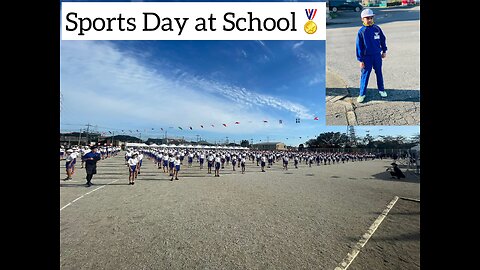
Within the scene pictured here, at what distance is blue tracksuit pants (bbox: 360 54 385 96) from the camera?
8040 millimetres

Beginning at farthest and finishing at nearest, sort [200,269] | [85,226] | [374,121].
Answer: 1. [374,121]
2. [85,226]
3. [200,269]

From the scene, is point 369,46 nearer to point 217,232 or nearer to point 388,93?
point 388,93

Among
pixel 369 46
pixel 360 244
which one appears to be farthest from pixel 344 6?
pixel 360 244

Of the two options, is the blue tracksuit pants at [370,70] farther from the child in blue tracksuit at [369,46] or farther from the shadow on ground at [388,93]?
the shadow on ground at [388,93]

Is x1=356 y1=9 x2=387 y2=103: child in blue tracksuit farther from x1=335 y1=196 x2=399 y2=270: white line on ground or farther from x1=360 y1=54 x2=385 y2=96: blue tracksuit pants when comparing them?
x1=335 y1=196 x2=399 y2=270: white line on ground

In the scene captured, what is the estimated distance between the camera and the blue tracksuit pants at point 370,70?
804 cm

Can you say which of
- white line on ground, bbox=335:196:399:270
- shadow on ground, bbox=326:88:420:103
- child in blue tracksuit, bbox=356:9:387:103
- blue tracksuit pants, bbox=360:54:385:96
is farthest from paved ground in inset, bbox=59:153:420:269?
child in blue tracksuit, bbox=356:9:387:103
